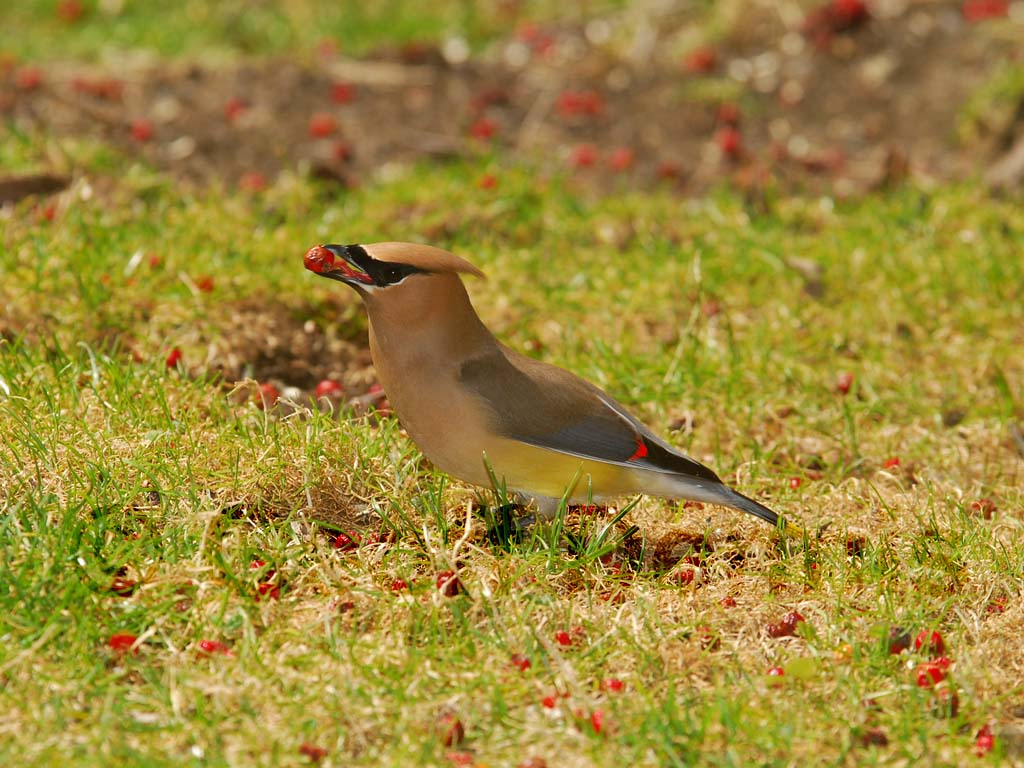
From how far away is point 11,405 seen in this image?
439cm

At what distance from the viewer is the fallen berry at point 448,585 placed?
3.72 metres

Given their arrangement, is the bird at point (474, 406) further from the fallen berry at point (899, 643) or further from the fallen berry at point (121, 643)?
the fallen berry at point (121, 643)

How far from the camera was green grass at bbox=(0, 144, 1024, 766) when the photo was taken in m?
3.31

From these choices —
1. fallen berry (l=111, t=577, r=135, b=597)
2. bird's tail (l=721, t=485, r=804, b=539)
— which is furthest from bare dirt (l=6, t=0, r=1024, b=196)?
fallen berry (l=111, t=577, r=135, b=597)

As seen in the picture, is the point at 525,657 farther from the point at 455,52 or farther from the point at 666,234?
the point at 455,52

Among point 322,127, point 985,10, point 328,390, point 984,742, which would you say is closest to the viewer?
point 984,742

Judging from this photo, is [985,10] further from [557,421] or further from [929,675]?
[929,675]

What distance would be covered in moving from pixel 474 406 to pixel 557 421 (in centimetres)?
27

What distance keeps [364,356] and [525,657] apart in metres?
2.39

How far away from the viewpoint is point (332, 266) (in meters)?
4.10

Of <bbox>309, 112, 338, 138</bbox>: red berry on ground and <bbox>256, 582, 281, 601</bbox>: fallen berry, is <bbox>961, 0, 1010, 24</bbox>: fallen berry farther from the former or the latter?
<bbox>256, 582, 281, 601</bbox>: fallen berry

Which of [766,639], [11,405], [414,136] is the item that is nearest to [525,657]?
[766,639]

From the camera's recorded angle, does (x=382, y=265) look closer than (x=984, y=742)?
No

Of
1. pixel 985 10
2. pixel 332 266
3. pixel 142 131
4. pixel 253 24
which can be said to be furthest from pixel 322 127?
pixel 985 10
